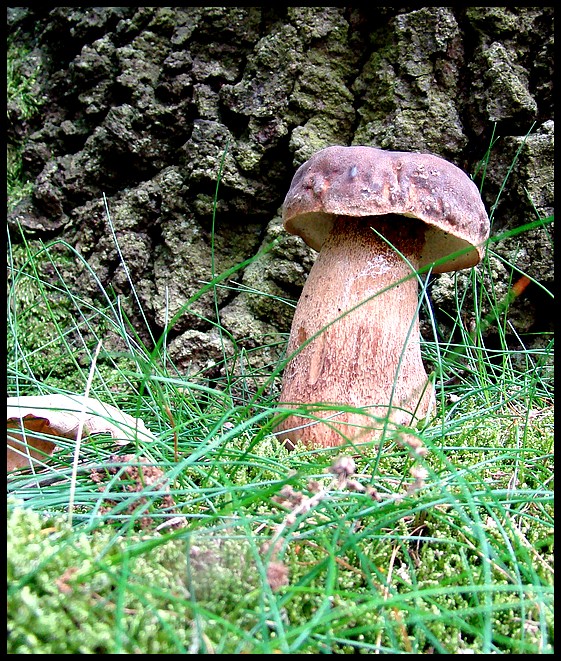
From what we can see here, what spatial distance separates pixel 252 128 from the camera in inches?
67.4

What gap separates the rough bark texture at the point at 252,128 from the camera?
5.27 ft

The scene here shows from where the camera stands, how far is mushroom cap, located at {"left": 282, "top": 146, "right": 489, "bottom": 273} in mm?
1129

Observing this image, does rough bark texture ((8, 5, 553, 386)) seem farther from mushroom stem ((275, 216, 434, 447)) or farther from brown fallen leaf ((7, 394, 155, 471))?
brown fallen leaf ((7, 394, 155, 471))

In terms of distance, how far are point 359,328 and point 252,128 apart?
34.1 inches

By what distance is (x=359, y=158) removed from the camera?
116 cm

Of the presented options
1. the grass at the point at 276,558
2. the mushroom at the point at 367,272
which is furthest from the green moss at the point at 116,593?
the mushroom at the point at 367,272

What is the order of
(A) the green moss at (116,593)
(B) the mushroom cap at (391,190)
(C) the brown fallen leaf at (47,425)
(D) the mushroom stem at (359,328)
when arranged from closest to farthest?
(A) the green moss at (116,593)
(C) the brown fallen leaf at (47,425)
(B) the mushroom cap at (391,190)
(D) the mushroom stem at (359,328)

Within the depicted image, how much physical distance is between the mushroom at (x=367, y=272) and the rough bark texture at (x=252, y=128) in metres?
0.41

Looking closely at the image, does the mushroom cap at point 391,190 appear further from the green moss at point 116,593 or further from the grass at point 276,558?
the green moss at point 116,593

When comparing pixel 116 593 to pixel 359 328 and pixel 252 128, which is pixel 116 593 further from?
pixel 252 128

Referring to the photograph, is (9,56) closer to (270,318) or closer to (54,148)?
(54,148)

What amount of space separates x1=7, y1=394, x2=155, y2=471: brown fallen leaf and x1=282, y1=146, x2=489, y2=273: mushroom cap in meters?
0.66

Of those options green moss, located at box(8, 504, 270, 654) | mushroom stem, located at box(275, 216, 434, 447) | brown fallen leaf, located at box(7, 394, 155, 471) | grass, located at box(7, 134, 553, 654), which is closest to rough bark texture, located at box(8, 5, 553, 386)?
mushroom stem, located at box(275, 216, 434, 447)

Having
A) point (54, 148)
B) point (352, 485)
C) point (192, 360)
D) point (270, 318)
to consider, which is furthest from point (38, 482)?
point (54, 148)
